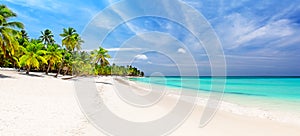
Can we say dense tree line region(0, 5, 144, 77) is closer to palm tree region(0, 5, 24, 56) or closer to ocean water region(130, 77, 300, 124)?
palm tree region(0, 5, 24, 56)

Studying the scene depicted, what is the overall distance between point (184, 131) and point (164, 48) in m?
7.65

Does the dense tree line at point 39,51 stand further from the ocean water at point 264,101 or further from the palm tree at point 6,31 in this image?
the ocean water at point 264,101

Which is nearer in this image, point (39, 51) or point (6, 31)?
point (6, 31)

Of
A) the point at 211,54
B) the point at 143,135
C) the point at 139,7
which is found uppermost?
the point at 139,7

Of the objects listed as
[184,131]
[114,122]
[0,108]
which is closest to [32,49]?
[0,108]

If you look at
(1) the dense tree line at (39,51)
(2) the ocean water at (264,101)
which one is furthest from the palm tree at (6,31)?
(2) the ocean water at (264,101)

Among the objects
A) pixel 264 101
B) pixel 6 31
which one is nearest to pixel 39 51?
pixel 6 31

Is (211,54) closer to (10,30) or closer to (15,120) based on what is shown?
(15,120)

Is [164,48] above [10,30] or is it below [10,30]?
below

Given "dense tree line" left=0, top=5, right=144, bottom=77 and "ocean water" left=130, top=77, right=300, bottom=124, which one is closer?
"ocean water" left=130, top=77, right=300, bottom=124

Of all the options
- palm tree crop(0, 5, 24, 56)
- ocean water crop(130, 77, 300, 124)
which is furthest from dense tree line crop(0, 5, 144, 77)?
ocean water crop(130, 77, 300, 124)

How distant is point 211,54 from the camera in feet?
31.5

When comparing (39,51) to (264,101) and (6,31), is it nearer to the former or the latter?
(6,31)

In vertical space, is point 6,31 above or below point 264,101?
above
